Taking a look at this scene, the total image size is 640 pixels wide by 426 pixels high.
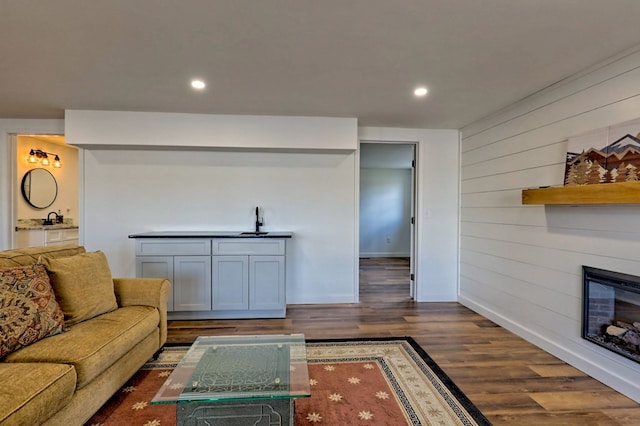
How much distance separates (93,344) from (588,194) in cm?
324

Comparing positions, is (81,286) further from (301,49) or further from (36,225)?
(36,225)

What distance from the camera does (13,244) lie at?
393 centimetres

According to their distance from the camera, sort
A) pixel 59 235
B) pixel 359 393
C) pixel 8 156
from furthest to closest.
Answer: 1. pixel 59 235
2. pixel 8 156
3. pixel 359 393

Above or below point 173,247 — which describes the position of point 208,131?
above

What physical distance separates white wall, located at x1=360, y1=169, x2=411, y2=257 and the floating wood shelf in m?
5.46

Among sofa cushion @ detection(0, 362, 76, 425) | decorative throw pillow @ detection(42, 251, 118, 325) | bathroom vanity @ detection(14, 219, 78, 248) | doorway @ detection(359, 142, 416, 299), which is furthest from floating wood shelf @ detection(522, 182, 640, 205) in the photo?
bathroom vanity @ detection(14, 219, 78, 248)

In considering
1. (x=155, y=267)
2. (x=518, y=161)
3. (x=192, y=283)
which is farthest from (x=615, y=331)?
(x=155, y=267)

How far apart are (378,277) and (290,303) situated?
86.1 inches

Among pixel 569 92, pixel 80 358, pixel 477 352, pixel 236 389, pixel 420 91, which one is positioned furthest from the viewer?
pixel 420 91

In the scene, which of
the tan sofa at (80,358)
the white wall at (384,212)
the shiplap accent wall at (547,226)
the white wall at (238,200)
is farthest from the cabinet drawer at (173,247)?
the white wall at (384,212)

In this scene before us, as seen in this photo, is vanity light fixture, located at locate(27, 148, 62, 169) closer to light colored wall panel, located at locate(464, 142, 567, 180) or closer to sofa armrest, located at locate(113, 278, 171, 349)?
sofa armrest, located at locate(113, 278, 171, 349)

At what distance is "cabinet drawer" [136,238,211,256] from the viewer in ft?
11.2

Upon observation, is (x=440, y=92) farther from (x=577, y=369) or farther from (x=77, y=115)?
(x=77, y=115)

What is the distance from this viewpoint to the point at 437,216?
168 inches
